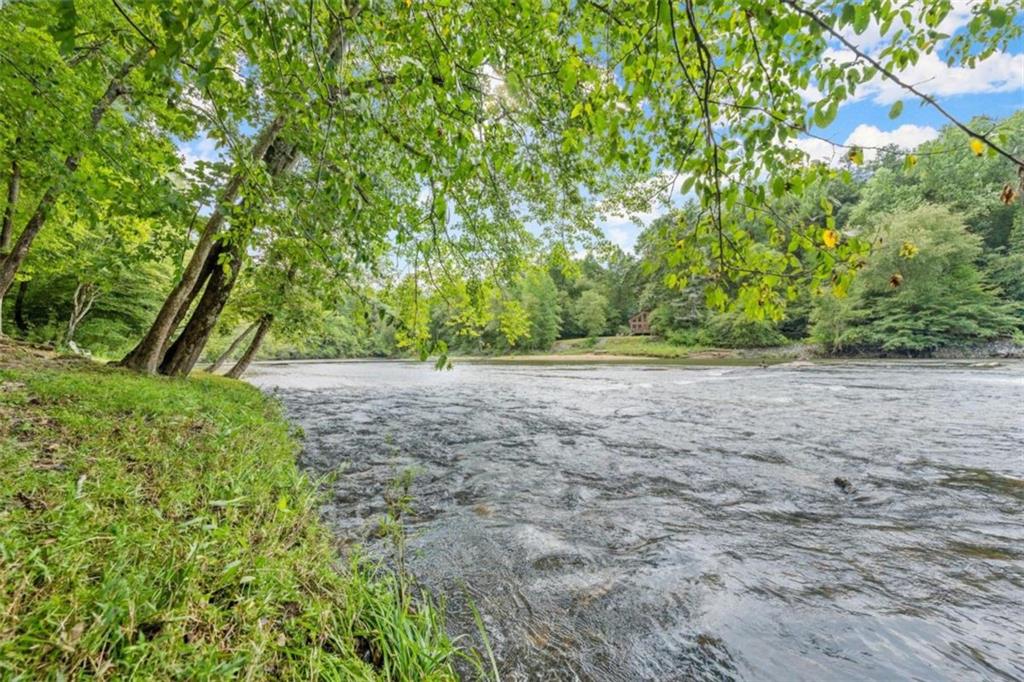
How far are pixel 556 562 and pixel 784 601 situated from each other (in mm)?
1580

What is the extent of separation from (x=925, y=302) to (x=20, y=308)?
166 feet

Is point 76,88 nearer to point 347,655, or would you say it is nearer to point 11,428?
point 11,428

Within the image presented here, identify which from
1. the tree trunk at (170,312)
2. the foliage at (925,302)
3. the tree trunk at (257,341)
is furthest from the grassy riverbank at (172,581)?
the foliage at (925,302)

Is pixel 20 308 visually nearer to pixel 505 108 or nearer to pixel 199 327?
pixel 199 327

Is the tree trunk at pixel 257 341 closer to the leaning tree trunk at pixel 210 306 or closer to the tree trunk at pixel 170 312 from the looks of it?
the leaning tree trunk at pixel 210 306

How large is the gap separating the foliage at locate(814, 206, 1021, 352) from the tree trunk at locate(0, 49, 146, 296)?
35976mm

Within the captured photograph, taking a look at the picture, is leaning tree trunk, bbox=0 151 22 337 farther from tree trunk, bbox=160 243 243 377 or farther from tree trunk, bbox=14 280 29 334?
tree trunk, bbox=14 280 29 334

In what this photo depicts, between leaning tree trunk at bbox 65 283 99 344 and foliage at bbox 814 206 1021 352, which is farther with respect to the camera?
foliage at bbox 814 206 1021 352

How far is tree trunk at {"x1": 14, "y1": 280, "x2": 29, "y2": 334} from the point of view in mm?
15281

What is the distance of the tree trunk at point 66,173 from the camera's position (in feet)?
16.2

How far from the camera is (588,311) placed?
184 ft

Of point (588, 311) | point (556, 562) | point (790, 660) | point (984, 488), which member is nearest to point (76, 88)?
point (556, 562)

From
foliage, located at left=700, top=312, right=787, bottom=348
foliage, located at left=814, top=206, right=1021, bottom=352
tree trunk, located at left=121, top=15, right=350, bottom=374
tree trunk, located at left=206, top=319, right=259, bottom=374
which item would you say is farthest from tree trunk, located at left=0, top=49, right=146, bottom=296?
foliage, located at left=700, top=312, right=787, bottom=348

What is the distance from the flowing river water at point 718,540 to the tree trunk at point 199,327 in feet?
A: 11.0
